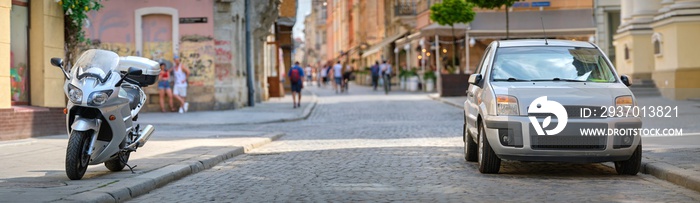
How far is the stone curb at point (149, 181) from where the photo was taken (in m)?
9.01

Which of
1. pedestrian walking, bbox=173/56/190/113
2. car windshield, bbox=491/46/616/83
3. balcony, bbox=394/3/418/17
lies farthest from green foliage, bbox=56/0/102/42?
balcony, bbox=394/3/418/17

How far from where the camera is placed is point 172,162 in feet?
42.7

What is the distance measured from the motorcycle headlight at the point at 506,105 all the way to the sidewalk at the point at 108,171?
11.6 ft

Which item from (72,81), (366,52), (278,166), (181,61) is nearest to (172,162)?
(278,166)

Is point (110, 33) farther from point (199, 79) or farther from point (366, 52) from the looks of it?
point (366, 52)

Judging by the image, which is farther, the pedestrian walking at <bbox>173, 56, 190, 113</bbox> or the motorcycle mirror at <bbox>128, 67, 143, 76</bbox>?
the pedestrian walking at <bbox>173, 56, 190, 113</bbox>

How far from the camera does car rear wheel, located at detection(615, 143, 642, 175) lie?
37.6 ft

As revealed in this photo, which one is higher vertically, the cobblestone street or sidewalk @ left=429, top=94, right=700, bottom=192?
sidewalk @ left=429, top=94, right=700, bottom=192

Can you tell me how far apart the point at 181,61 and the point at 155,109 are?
1641 millimetres

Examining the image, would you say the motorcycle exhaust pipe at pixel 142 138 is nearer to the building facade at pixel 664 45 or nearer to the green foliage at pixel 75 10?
the green foliage at pixel 75 10

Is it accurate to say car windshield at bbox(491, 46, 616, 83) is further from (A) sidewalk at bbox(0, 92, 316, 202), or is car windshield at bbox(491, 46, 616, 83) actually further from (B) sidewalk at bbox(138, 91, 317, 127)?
(B) sidewalk at bbox(138, 91, 317, 127)

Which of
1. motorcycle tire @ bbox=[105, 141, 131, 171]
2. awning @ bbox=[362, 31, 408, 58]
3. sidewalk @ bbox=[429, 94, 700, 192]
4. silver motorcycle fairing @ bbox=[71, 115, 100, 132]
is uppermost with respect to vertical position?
awning @ bbox=[362, 31, 408, 58]

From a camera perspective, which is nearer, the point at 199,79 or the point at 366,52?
the point at 199,79

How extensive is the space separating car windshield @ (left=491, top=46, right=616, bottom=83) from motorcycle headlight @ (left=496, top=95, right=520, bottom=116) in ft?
2.78
